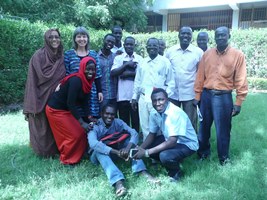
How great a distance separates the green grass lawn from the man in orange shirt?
451 millimetres

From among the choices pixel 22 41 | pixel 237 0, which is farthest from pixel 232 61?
pixel 237 0

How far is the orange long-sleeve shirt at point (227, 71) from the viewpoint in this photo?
4203mm

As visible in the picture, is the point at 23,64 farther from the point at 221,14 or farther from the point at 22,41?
the point at 221,14

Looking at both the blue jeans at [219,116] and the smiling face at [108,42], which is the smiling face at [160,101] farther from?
the smiling face at [108,42]

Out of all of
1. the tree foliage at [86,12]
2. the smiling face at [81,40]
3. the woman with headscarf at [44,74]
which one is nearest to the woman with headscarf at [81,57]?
the smiling face at [81,40]

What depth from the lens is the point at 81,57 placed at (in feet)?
15.3

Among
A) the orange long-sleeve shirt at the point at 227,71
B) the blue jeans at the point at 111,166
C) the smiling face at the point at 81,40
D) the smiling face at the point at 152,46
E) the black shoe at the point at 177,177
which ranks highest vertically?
the smiling face at the point at 81,40

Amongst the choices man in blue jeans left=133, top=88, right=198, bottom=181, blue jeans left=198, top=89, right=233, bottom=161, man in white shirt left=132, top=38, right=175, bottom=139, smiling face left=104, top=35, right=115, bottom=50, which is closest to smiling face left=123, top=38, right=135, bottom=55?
smiling face left=104, top=35, right=115, bottom=50

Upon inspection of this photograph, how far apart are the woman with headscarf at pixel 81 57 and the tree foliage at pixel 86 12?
1215 centimetres

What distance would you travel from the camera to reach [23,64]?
9078 mm

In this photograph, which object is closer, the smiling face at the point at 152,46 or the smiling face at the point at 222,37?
the smiling face at the point at 222,37

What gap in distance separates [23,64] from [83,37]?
5.14m

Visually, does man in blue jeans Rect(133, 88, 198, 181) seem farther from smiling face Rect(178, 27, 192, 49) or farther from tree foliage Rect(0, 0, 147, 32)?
tree foliage Rect(0, 0, 147, 32)

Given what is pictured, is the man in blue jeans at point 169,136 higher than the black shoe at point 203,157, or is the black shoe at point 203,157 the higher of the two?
the man in blue jeans at point 169,136
